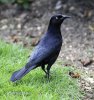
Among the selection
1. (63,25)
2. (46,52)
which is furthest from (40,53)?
(63,25)

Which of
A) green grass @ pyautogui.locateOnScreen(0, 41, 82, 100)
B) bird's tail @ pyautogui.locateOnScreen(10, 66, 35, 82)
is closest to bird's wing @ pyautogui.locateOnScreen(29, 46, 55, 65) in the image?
bird's tail @ pyautogui.locateOnScreen(10, 66, 35, 82)

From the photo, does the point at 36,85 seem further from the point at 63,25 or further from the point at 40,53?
the point at 63,25

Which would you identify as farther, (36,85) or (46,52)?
(46,52)

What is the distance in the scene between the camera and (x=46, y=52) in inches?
242

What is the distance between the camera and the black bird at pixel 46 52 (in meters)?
6.00

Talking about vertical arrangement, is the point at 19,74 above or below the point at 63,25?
above

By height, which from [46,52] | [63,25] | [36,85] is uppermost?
[46,52]

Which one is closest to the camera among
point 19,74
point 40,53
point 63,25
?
point 19,74

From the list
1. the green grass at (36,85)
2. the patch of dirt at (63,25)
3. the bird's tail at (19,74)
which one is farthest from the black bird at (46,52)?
the patch of dirt at (63,25)

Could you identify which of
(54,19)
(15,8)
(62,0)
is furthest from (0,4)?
(54,19)

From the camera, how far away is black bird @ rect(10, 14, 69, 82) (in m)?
6.00

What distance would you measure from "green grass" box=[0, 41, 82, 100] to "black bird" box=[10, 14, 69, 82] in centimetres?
13

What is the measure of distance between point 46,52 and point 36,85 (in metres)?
0.48

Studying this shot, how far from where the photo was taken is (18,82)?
19.8 ft
